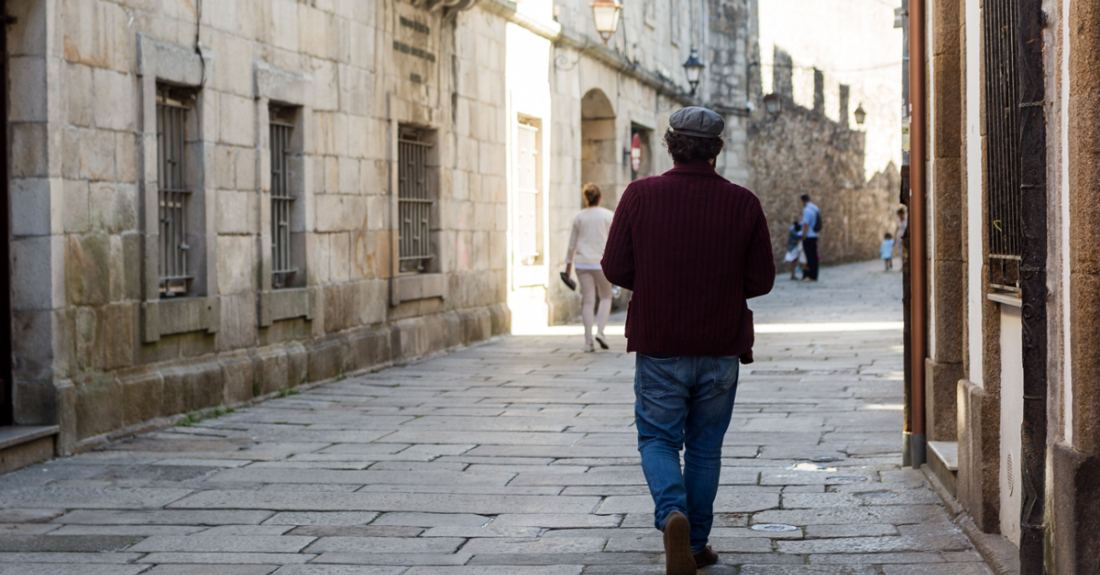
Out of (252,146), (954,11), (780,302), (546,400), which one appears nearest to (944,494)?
(954,11)

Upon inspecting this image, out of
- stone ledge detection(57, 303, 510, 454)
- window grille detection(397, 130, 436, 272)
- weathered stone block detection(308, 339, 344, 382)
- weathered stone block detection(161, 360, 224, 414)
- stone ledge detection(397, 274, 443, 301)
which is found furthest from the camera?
window grille detection(397, 130, 436, 272)

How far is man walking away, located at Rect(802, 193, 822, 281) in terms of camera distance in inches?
1053

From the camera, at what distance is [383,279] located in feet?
40.8

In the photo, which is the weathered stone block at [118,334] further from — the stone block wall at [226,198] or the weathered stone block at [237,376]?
the weathered stone block at [237,376]

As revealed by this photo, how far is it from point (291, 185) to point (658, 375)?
668 cm

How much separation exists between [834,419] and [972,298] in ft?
10.1

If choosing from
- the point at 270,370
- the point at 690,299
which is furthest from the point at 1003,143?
the point at 270,370

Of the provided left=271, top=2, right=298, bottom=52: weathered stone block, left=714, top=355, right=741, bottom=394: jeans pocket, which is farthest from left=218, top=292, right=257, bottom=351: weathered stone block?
left=714, top=355, right=741, bottom=394: jeans pocket

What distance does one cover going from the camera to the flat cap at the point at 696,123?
4.79m

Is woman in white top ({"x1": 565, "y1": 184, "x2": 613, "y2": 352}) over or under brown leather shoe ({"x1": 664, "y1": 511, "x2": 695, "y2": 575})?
over

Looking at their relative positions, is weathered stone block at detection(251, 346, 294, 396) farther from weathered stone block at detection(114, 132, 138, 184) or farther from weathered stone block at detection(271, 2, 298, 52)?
weathered stone block at detection(271, 2, 298, 52)

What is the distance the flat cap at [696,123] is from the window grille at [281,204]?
631 centimetres

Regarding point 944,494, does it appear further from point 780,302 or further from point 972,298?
point 780,302

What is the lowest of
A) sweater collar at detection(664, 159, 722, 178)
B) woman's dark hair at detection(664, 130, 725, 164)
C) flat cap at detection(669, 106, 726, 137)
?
sweater collar at detection(664, 159, 722, 178)
